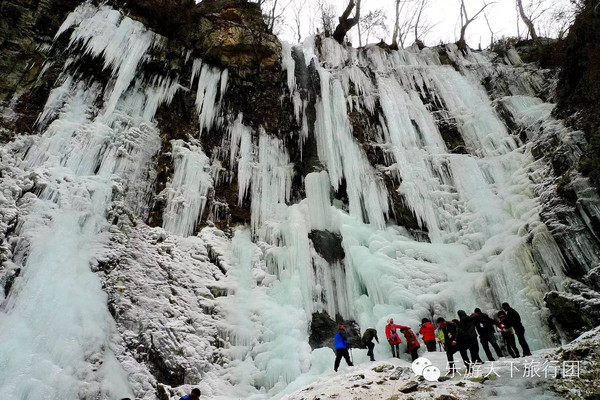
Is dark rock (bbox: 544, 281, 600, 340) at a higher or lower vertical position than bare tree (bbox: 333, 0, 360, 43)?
lower

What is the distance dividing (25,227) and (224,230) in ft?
15.4

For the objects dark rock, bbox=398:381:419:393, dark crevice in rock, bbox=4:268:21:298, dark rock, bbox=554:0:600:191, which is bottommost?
dark rock, bbox=398:381:419:393

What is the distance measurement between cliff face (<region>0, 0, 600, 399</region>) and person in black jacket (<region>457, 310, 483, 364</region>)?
2853 millimetres

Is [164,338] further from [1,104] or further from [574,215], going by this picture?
[574,215]

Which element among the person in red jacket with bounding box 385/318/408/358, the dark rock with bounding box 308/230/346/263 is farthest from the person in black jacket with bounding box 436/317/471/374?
the dark rock with bounding box 308/230/346/263

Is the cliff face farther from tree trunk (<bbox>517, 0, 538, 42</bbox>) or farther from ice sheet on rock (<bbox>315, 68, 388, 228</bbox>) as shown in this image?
tree trunk (<bbox>517, 0, 538, 42</bbox>)

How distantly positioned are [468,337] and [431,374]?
0.76m

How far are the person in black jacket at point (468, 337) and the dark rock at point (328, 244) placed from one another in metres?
5.17

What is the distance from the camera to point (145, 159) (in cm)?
1052

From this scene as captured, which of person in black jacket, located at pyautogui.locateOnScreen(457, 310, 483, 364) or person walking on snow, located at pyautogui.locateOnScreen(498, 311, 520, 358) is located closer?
person in black jacket, located at pyautogui.locateOnScreen(457, 310, 483, 364)

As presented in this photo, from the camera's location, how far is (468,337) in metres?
5.25

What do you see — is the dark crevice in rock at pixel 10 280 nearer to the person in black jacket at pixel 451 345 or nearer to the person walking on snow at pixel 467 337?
the person in black jacket at pixel 451 345

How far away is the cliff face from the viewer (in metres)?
7.23

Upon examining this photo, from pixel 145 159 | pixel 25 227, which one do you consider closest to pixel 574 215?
pixel 145 159
